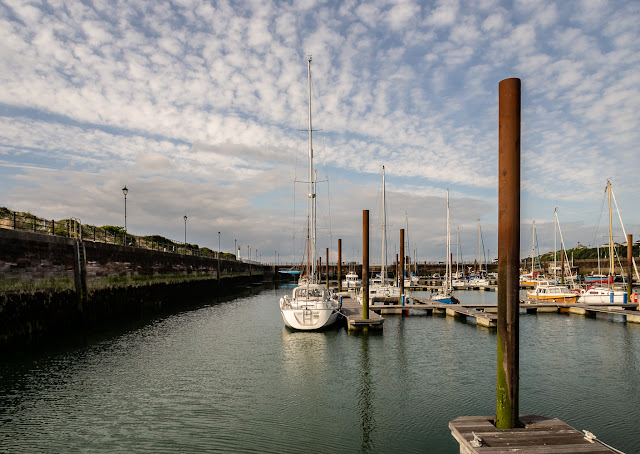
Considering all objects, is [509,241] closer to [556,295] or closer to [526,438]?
[526,438]

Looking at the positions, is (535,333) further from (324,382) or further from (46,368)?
(46,368)

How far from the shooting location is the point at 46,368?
20234 mm

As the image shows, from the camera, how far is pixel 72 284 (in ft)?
107

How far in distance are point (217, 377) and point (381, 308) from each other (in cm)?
2359

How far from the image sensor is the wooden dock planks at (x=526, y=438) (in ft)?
26.3

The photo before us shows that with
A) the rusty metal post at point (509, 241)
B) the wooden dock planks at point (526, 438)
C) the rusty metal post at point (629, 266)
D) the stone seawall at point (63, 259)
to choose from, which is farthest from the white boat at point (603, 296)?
the stone seawall at point (63, 259)

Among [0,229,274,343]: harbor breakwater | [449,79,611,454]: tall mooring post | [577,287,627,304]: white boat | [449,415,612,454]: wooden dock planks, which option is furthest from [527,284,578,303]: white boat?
[0,229,274,343]: harbor breakwater

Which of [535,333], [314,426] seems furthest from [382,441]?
[535,333]

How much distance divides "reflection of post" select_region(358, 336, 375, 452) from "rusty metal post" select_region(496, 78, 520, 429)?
4.27m

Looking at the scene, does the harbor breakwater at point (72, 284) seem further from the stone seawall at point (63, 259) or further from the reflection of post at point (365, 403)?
the reflection of post at point (365, 403)

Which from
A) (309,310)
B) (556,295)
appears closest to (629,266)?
(556,295)

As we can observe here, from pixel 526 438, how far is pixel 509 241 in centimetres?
393

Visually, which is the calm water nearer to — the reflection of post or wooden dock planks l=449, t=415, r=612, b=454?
the reflection of post

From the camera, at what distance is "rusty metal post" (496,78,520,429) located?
873cm
